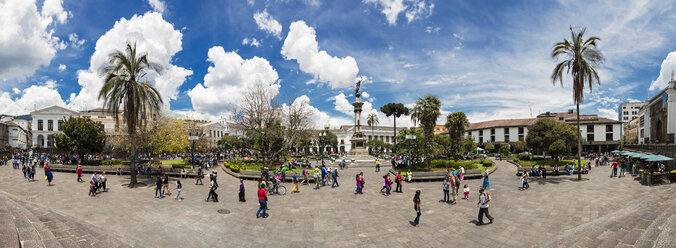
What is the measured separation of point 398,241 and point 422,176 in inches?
484

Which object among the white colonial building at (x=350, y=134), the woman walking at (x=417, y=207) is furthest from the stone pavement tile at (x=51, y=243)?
the white colonial building at (x=350, y=134)

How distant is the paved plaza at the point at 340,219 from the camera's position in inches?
286

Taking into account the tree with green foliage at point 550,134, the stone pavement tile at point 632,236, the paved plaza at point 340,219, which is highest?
the tree with green foliage at point 550,134

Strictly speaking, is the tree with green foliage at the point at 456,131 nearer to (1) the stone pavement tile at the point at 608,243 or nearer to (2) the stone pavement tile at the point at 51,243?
(1) the stone pavement tile at the point at 608,243

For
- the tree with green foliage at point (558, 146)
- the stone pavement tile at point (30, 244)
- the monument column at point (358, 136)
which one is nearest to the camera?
the stone pavement tile at point (30, 244)

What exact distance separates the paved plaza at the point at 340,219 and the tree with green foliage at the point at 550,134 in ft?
45.7

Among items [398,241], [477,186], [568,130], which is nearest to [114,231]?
[398,241]

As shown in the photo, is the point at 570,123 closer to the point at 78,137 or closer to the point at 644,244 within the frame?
the point at 644,244

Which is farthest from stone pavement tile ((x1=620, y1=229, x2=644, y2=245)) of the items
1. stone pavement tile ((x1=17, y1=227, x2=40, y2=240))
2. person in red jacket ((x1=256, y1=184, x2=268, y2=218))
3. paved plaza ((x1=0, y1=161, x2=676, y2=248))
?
stone pavement tile ((x1=17, y1=227, x2=40, y2=240))

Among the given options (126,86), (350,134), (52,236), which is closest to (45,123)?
(126,86)

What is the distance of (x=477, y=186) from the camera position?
59.2 feet

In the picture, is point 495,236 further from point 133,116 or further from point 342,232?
point 133,116

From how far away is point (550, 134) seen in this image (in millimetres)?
29438

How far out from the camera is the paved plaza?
7266mm
